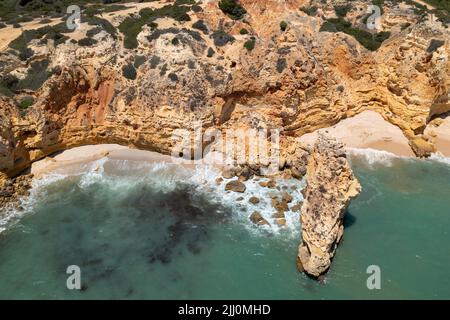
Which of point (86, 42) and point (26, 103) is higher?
point (86, 42)

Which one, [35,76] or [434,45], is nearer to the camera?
[35,76]

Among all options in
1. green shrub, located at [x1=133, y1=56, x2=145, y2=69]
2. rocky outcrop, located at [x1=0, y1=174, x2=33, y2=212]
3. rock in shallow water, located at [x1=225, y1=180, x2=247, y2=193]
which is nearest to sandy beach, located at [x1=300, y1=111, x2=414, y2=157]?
rock in shallow water, located at [x1=225, y1=180, x2=247, y2=193]

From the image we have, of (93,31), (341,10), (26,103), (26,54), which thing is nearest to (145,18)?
(93,31)

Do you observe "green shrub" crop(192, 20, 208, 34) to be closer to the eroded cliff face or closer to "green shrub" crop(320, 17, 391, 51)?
the eroded cliff face

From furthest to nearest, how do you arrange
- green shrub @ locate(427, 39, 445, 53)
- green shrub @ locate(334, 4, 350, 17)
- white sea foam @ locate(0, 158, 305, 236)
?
green shrub @ locate(334, 4, 350, 17), green shrub @ locate(427, 39, 445, 53), white sea foam @ locate(0, 158, 305, 236)

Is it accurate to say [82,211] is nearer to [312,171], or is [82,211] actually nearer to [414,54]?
[312,171]

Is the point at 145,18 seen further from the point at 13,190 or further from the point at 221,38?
the point at 13,190
